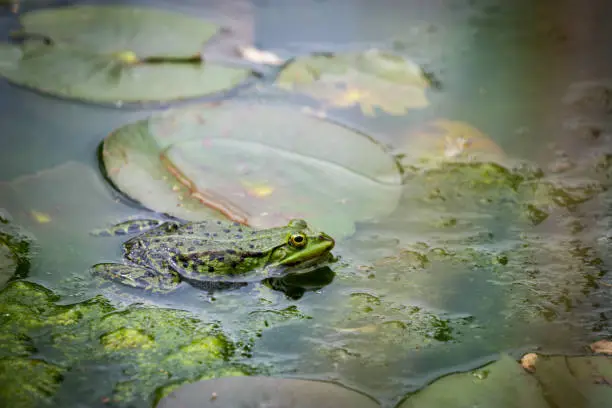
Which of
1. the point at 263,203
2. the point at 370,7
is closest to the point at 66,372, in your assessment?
the point at 263,203

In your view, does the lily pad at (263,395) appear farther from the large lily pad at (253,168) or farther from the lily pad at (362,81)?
the lily pad at (362,81)

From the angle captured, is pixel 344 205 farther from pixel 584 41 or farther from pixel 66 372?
pixel 584 41

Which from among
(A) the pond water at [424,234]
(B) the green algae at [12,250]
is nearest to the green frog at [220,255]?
(A) the pond water at [424,234]

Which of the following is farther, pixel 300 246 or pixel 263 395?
pixel 300 246

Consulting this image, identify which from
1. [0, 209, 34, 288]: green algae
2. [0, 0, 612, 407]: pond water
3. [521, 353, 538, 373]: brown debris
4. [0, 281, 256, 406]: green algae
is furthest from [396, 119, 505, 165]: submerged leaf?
[0, 209, 34, 288]: green algae

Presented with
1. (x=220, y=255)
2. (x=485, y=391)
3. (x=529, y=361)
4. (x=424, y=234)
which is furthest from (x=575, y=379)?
(x=220, y=255)

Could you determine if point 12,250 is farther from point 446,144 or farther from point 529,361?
point 446,144

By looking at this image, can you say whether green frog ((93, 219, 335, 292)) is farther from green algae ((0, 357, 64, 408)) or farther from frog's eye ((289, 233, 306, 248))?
green algae ((0, 357, 64, 408))
